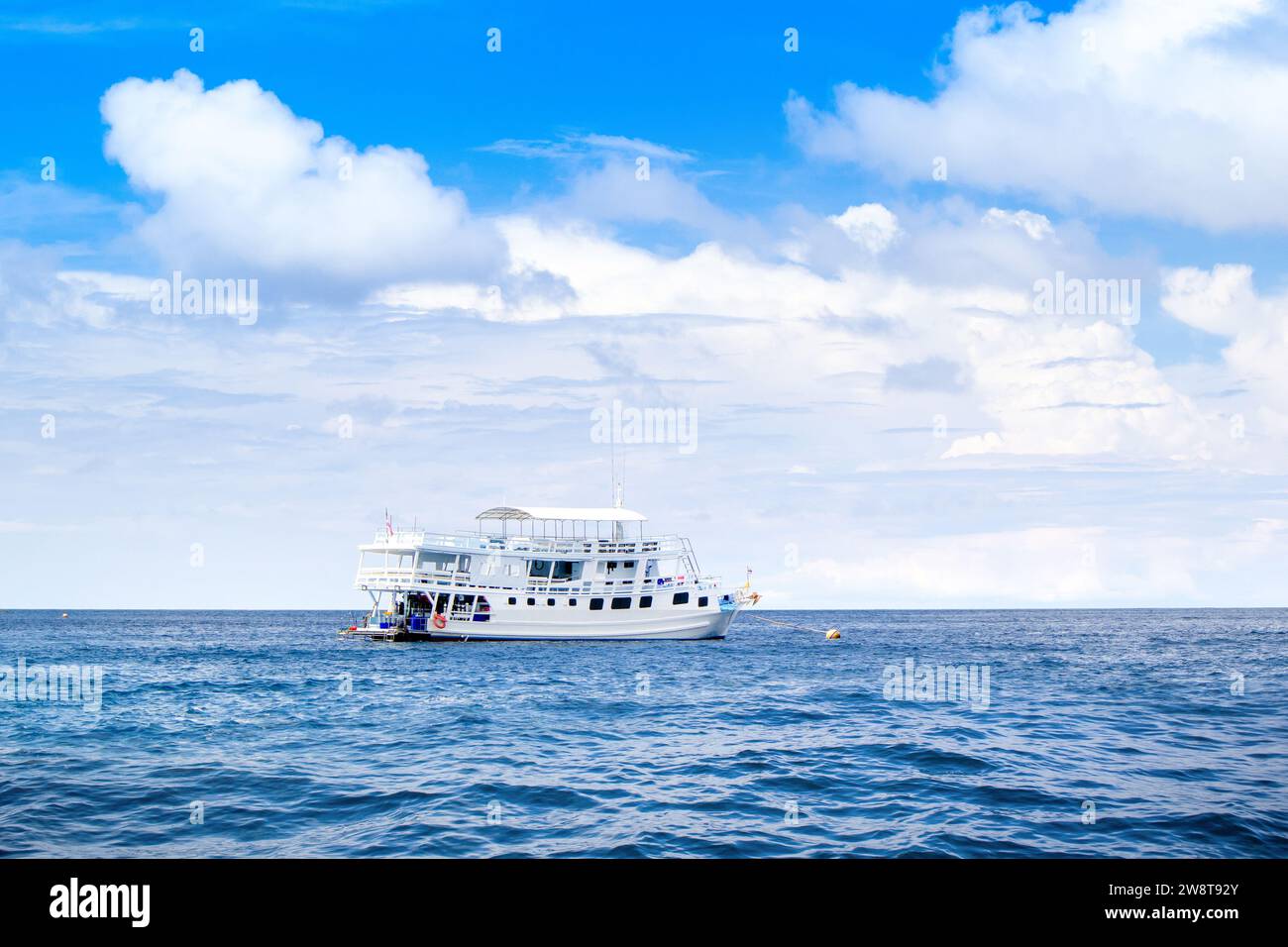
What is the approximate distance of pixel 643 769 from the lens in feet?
64.8

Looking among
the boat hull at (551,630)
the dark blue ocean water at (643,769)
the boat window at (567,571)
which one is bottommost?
the boat hull at (551,630)

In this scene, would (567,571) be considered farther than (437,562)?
Yes

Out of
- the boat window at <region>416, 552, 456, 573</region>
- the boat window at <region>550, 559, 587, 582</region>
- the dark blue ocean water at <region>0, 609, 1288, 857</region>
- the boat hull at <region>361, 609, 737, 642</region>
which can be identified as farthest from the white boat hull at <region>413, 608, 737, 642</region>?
the dark blue ocean water at <region>0, 609, 1288, 857</region>

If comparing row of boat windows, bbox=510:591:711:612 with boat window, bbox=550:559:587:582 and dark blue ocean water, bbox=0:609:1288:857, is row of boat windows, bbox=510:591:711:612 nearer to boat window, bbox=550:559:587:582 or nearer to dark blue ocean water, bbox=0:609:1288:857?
boat window, bbox=550:559:587:582

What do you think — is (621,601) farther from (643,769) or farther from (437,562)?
(643,769)

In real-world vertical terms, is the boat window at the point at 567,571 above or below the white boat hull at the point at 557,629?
above

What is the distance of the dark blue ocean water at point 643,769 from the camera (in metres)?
14.2

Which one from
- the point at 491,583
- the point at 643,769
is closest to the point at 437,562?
the point at 491,583

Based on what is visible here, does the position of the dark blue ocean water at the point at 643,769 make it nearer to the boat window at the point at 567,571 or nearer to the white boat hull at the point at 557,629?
the white boat hull at the point at 557,629

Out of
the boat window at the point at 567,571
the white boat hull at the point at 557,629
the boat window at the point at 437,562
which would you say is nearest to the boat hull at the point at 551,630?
the white boat hull at the point at 557,629
